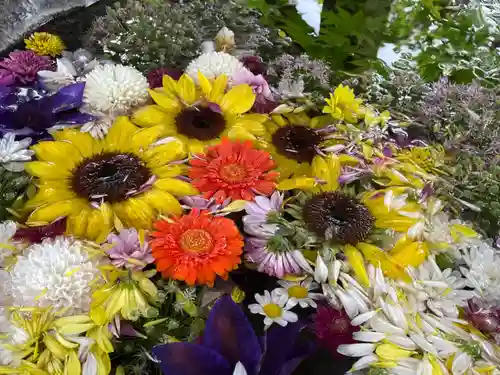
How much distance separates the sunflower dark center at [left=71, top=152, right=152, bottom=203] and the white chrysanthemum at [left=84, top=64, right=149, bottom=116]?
10 centimetres

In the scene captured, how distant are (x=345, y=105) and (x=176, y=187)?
0.25 meters

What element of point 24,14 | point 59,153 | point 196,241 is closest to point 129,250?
point 196,241

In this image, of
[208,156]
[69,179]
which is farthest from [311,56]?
[69,179]

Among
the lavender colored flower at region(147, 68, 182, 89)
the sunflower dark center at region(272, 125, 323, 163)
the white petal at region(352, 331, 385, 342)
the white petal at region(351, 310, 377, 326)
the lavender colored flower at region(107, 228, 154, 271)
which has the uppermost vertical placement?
the lavender colored flower at region(147, 68, 182, 89)

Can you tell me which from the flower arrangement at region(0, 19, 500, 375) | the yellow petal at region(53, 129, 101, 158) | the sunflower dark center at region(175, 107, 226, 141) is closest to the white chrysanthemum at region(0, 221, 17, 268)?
the flower arrangement at region(0, 19, 500, 375)

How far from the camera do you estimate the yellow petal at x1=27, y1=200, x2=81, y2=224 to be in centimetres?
52

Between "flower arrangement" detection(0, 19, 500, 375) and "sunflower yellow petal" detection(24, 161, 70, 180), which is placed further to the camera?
"sunflower yellow petal" detection(24, 161, 70, 180)

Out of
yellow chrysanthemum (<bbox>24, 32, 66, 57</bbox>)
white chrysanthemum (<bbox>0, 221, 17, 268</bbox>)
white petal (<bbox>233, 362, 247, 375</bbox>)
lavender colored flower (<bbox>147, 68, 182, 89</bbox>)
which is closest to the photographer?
white petal (<bbox>233, 362, 247, 375</bbox>)

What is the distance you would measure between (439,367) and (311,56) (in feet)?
1.76

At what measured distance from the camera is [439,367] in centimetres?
42

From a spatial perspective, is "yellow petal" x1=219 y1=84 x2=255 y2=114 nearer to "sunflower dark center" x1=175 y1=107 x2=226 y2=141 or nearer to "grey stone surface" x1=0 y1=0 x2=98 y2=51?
"sunflower dark center" x1=175 y1=107 x2=226 y2=141

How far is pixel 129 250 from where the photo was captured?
48 cm

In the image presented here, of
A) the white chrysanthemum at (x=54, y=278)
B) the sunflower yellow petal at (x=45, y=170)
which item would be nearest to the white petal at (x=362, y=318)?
the white chrysanthemum at (x=54, y=278)

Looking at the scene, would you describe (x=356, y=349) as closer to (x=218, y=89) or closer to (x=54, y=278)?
(x=54, y=278)
